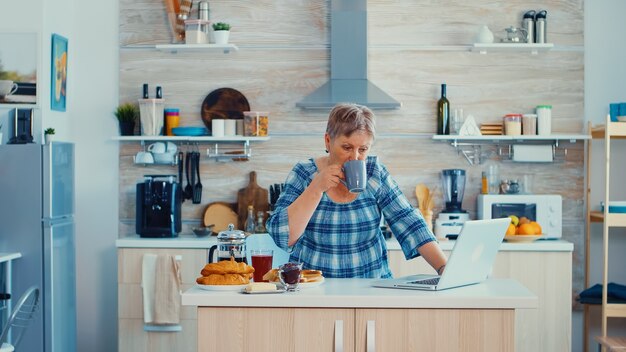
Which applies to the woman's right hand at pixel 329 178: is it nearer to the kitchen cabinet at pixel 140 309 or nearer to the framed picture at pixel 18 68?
the kitchen cabinet at pixel 140 309

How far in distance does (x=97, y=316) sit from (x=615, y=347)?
3159mm

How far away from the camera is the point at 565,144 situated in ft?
18.5

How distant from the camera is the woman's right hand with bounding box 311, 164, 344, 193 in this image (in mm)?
2953

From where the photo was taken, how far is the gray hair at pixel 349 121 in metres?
3.02

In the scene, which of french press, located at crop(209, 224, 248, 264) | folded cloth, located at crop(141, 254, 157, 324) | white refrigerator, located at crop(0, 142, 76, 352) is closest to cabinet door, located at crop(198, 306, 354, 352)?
french press, located at crop(209, 224, 248, 264)

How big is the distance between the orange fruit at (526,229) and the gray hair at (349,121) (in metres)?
2.43

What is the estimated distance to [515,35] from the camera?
18.0 feet

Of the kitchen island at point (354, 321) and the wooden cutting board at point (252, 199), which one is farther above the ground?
the wooden cutting board at point (252, 199)

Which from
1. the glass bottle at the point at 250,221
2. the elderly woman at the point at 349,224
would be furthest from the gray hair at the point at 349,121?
the glass bottle at the point at 250,221

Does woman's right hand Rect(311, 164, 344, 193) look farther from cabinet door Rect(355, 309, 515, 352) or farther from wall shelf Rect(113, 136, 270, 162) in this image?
wall shelf Rect(113, 136, 270, 162)

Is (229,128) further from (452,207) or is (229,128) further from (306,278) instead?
(306,278)

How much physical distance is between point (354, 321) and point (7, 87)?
3361mm

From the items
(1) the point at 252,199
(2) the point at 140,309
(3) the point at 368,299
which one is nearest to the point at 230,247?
(3) the point at 368,299

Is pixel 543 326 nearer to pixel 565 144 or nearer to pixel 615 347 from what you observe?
pixel 615 347
